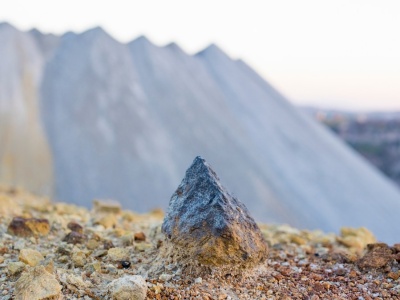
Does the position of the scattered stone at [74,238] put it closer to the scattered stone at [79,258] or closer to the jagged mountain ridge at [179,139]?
the scattered stone at [79,258]

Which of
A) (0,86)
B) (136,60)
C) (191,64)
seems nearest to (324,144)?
(191,64)

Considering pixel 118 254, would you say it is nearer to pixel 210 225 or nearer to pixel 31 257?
pixel 31 257

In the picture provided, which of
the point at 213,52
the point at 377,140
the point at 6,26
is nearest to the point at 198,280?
the point at 6,26

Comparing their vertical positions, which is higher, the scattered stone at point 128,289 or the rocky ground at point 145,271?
the rocky ground at point 145,271

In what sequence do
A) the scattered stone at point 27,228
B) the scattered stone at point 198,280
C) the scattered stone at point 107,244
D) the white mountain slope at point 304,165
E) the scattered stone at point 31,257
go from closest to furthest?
1. the scattered stone at point 198,280
2. the scattered stone at point 31,257
3. the scattered stone at point 107,244
4. the scattered stone at point 27,228
5. the white mountain slope at point 304,165

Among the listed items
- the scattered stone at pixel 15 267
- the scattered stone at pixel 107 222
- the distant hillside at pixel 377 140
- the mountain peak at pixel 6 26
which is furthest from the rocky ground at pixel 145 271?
the distant hillside at pixel 377 140

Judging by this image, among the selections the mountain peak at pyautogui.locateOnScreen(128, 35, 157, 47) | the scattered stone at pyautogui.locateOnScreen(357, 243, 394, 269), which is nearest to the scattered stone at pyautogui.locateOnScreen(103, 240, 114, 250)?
the scattered stone at pyautogui.locateOnScreen(357, 243, 394, 269)

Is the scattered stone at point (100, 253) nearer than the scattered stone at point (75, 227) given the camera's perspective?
Yes

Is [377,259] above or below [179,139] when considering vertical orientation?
below

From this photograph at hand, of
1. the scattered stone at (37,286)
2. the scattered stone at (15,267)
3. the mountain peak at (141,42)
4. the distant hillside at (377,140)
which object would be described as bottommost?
the scattered stone at (37,286)
